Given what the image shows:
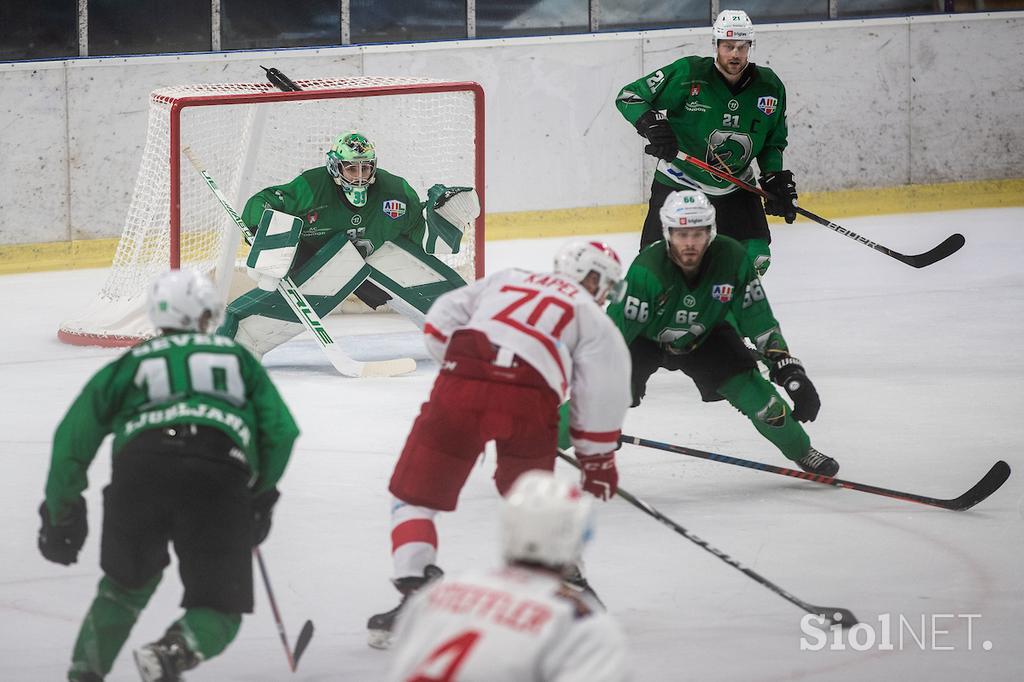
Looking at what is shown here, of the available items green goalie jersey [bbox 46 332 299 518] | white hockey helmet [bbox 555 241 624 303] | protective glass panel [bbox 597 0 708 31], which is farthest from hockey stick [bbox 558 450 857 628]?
protective glass panel [bbox 597 0 708 31]

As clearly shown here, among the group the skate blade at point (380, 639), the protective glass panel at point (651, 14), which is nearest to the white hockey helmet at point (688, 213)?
the skate blade at point (380, 639)

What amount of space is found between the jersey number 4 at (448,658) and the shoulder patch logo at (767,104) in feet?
14.8

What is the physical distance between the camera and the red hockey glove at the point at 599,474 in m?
3.64

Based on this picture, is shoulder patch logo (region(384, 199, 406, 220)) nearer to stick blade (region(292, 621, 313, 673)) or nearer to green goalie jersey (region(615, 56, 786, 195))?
green goalie jersey (region(615, 56, 786, 195))

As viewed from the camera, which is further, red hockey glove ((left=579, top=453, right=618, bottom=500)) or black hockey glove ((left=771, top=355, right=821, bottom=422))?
black hockey glove ((left=771, top=355, right=821, bottom=422))

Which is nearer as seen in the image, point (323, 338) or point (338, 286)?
point (323, 338)

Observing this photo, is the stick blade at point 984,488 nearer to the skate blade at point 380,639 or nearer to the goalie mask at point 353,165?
the skate blade at point 380,639

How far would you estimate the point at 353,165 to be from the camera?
260 inches

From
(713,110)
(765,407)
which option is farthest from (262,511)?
(713,110)

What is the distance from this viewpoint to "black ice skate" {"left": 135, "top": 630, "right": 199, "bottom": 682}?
3010 mm

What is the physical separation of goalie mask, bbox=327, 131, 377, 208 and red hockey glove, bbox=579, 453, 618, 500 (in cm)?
314

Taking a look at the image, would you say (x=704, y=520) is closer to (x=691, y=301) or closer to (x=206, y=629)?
(x=691, y=301)

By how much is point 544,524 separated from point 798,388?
9.60 feet

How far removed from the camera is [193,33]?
9305mm
